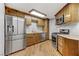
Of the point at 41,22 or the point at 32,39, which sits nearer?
the point at 32,39

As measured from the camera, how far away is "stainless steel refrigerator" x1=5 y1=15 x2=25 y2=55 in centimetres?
457

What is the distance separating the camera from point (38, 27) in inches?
376

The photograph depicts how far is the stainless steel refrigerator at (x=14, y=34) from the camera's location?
457 centimetres

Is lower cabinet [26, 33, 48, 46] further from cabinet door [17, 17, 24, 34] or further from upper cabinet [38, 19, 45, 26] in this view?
upper cabinet [38, 19, 45, 26]

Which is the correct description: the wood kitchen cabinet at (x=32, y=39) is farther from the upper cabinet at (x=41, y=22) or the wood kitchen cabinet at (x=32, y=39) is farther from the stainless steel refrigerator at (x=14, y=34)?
the upper cabinet at (x=41, y=22)

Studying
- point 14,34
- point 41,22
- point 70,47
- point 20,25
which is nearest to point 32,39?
point 20,25

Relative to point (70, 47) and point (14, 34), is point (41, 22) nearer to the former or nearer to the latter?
point (14, 34)

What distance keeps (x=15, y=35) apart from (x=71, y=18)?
99.5 inches

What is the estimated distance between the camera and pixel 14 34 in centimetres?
505

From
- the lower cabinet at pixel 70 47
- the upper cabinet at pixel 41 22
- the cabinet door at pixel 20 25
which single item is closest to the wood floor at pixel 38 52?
the lower cabinet at pixel 70 47

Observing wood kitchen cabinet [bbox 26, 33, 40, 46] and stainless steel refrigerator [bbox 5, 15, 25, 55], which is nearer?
stainless steel refrigerator [bbox 5, 15, 25, 55]

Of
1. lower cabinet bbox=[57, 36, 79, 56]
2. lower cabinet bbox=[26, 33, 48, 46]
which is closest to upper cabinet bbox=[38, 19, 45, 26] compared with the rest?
lower cabinet bbox=[26, 33, 48, 46]

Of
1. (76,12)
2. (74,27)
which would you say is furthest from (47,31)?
(76,12)

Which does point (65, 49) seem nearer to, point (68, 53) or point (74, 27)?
point (68, 53)
